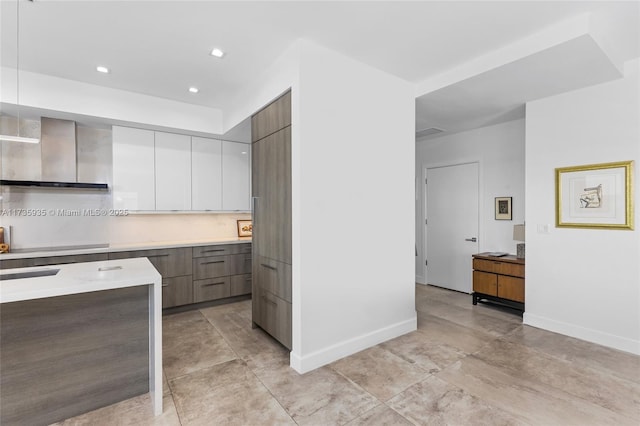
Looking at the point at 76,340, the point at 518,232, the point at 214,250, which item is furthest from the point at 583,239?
the point at 76,340

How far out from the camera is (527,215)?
3.59 m

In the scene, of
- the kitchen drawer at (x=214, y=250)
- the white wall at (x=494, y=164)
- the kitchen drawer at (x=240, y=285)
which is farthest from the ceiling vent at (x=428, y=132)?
the kitchen drawer at (x=240, y=285)

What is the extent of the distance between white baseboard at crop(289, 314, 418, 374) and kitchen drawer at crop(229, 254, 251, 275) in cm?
204

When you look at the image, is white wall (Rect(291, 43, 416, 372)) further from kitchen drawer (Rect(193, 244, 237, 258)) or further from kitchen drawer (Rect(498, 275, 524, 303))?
kitchen drawer (Rect(193, 244, 237, 258))

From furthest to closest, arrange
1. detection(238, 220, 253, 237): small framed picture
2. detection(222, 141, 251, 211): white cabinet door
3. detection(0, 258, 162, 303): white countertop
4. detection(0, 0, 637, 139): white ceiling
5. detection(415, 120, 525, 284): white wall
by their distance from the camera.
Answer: detection(238, 220, 253, 237): small framed picture, detection(222, 141, 251, 211): white cabinet door, detection(415, 120, 525, 284): white wall, detection(0, 0, 637, 139): white ceiling, detection(0, 258, 162, 303): white countertop

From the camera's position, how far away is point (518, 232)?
4.04 metres

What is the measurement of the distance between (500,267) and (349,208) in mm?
2466

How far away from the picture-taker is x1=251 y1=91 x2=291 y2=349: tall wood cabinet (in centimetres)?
276

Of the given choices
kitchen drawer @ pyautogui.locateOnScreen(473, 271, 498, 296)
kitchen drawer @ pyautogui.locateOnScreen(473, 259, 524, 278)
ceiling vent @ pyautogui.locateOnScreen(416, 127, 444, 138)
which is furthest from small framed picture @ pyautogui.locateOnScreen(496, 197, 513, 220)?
ceiling vent @ pyautogui.locateOnScreen(416, 127, 444, 138)

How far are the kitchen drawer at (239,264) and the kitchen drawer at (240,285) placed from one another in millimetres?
71

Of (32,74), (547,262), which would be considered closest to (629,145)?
(547,262)

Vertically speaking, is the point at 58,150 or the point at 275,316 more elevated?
the point at 58,150

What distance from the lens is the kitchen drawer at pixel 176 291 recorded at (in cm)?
393

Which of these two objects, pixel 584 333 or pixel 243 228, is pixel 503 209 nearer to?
pixel 584 333
